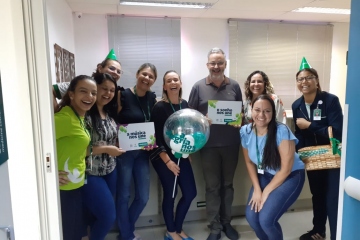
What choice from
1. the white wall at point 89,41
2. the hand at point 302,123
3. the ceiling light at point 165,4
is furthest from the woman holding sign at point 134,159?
the white wall at point 89,41

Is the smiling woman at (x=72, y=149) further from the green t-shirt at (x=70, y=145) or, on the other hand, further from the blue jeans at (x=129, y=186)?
the blue jeans at (x=129, y=186)

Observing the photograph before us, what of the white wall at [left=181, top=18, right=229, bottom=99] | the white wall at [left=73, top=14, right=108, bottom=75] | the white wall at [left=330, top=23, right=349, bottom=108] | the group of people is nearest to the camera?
the group of people

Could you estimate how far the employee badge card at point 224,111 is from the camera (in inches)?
85.4

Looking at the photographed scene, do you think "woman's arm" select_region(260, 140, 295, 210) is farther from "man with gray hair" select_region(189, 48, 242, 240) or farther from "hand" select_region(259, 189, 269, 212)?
"man with gray hair" select_region(189, 48, 242, 240)

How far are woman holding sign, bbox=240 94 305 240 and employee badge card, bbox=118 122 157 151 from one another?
709 mm

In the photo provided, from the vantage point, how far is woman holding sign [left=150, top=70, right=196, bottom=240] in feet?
6.83

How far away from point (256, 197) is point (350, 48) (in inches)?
51.1

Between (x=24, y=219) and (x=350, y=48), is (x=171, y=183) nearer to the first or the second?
(x=24, y=219)

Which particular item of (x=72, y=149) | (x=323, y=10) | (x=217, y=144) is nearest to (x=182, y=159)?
(x=217, y=144)

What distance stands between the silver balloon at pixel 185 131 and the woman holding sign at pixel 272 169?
368 millimetres

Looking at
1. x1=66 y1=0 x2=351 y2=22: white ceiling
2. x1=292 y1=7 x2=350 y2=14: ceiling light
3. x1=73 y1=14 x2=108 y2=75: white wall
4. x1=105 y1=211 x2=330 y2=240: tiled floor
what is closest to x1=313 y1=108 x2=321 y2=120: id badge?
x1=105 y1=211 x2=330 y2=240: tiled floor

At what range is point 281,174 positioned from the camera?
1.86m

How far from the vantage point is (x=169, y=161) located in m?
2.07

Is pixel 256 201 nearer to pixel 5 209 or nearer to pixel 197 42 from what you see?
pixel 5 209
